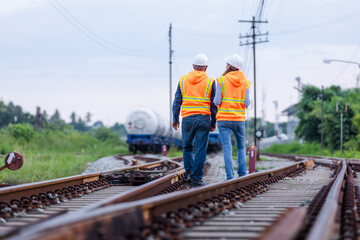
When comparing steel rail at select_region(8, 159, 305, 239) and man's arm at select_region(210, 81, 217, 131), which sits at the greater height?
man's arm at select_region(210, 81, 217, 131)

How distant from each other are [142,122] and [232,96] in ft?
80.3

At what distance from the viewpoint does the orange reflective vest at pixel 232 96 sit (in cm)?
722

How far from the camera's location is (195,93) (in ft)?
22.8

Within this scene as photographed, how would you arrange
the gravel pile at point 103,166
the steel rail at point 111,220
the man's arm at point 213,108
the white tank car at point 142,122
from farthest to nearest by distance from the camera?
the white tank car at point 142,122
the gravel pile at point 103,166
the man's arm at point 213,108
the steel rail at point 111,220

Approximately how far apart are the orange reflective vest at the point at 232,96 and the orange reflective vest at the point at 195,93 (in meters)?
0.31

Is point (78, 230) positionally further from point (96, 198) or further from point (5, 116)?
point (5, 116)

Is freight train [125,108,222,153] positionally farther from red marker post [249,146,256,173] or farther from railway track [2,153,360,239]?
railway track [2,153,360,239]

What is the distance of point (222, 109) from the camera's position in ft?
24.1

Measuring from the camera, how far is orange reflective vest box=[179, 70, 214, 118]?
6.95 metres

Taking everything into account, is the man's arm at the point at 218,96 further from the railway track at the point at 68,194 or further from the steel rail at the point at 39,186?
the steel rail at the point at 39,186

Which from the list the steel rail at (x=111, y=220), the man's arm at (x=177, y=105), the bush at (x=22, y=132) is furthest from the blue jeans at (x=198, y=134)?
the bush at (x=22, y=132)

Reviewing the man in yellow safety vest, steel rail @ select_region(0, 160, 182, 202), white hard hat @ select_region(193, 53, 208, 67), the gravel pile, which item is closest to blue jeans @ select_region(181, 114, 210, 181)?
Answer: the man in yellow safety vest

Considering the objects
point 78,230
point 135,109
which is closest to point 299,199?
point 78,230

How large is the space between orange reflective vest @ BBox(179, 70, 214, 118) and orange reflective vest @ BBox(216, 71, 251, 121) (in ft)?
1.01
